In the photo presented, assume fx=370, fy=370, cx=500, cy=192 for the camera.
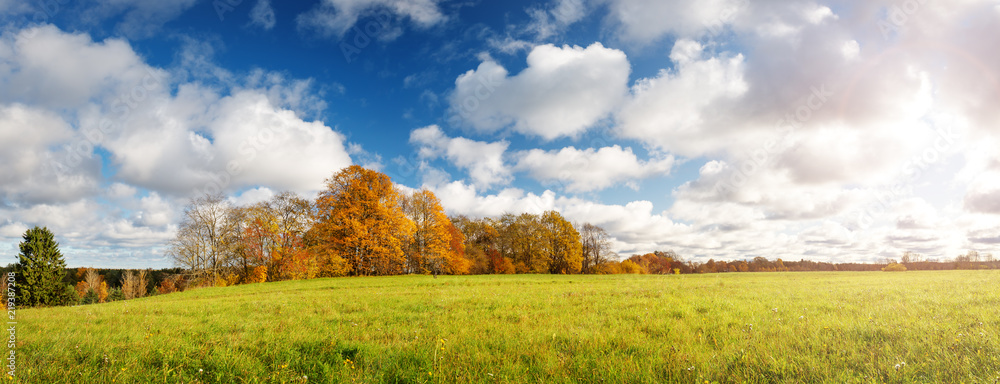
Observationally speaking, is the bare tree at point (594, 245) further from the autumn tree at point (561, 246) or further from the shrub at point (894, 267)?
the shrub at point (894, 267)

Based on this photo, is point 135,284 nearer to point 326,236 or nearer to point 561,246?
point 326,236

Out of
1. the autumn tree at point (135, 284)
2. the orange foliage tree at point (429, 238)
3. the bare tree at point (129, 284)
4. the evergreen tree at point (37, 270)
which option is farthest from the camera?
the autumn tree at point (135, 284)

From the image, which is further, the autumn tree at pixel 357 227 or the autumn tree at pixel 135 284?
the autumn tree at pixel 135 284

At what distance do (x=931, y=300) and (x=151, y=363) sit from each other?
1687cm

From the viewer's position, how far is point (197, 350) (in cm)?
566

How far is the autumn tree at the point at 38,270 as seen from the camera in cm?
3862

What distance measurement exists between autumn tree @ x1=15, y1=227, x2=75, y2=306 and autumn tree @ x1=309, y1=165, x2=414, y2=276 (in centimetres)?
2715

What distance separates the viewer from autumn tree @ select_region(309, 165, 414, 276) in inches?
1590

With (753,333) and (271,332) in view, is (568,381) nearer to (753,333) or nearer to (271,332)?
(753,333)

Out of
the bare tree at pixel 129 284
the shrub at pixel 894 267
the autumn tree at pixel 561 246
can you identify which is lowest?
the shrub at pixel 894 267

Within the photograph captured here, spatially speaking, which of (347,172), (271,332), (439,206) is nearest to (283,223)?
(347,172)

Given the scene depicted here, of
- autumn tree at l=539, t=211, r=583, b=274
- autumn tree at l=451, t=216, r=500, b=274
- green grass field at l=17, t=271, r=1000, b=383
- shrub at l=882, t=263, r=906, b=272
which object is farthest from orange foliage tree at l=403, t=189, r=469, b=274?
shrub at l=882, t=263, r=906, b=272

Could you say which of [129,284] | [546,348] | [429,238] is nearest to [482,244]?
[429,238]

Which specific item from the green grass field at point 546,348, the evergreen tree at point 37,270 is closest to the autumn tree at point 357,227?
the evergreen tree at point 37,270
